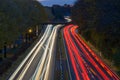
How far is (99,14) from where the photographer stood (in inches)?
3022

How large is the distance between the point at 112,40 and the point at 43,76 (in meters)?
19.1

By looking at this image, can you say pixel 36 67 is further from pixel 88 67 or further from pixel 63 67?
pixel 88 67

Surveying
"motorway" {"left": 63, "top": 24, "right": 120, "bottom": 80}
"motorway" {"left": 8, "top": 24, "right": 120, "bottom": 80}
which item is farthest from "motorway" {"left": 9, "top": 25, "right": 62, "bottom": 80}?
"motorway" {"left": 63, "top": 24, "right": 120, "bottom": 80}

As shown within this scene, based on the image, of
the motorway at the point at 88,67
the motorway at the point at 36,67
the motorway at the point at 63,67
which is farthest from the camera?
the motorway at the point at 36,67

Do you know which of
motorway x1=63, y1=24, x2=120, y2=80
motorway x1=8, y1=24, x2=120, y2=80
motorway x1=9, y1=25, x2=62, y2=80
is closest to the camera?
motorway x1=63, y1=24, x2=120, y2=80

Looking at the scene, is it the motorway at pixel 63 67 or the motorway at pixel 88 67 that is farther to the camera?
the motorway at pixel 63 67

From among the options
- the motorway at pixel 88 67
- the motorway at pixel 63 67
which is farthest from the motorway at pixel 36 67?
the motorway at pixel 88 67

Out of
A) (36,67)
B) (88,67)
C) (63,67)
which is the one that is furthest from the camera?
(36,67)

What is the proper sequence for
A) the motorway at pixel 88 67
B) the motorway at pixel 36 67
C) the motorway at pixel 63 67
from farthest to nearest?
the motorway at pixel 36 67
the motorway at pixel 63 67
the motorway at pixel 88 67

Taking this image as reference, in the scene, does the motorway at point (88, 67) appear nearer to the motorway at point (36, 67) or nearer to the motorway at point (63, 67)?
the motorway at point (63, 67)

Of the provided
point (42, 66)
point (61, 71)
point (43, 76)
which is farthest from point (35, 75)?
point (42, 66)

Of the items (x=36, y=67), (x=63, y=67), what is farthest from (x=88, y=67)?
(x=36, y=67)

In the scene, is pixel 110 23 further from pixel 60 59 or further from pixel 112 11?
pixel 60 59

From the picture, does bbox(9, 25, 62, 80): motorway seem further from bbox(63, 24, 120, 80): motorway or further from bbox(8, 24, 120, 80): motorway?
bbox(63, 24, 120, 80): motorway
